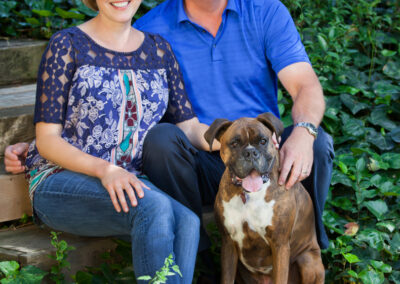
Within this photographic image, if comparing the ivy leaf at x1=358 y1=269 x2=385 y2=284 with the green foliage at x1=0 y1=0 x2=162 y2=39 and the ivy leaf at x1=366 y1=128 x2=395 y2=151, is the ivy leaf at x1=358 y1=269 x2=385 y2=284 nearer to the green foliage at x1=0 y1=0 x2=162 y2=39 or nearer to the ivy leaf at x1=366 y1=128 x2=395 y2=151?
the ivy leaf at x1=366 y1=128 x2=395 y2=151

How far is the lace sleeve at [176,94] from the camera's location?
3.35 metres

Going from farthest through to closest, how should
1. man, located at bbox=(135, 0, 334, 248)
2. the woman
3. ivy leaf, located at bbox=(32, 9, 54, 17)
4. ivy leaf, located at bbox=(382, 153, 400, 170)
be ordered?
ivy leaf, located at bbox=(32, 9, 54, 17), ivy leaf, located at bbox=(382, 153, 400, 170), man, located at bbox=(135, 0, 334, 248), the woman

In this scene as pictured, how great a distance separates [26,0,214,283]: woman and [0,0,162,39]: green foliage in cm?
173

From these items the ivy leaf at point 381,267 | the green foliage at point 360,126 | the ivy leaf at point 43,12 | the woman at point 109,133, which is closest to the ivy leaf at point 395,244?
the green foliage at point 360,126

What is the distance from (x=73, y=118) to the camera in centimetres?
299

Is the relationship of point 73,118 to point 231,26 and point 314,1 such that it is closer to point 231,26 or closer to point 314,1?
point 231,26

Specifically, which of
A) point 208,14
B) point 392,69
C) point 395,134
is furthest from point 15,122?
point 392,69

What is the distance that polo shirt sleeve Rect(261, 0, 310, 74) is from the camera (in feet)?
11.5

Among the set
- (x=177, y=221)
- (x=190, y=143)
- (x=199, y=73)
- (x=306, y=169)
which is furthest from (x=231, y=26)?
(x=177, y=221)

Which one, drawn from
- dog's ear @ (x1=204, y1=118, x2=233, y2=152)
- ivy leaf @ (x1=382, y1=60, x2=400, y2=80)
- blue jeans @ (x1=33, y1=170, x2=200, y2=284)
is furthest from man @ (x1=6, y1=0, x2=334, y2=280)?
ivy leaf @ (x1=382, y1=60, x2=400, y2=80)

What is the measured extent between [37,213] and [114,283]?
556 mm

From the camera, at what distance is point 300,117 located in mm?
3219

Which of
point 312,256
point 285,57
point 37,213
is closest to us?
point 37,213

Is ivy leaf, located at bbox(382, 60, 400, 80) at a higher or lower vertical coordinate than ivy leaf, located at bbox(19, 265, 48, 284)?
higher
